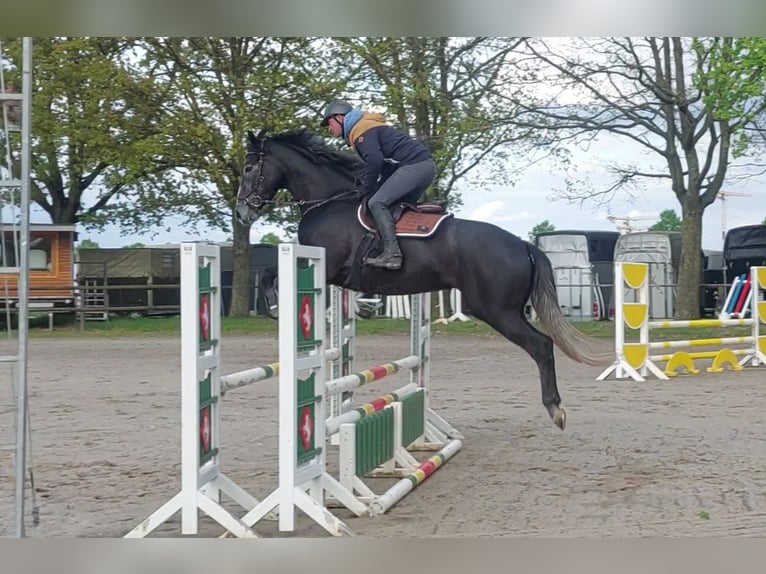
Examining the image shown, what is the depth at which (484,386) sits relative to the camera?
1060cm

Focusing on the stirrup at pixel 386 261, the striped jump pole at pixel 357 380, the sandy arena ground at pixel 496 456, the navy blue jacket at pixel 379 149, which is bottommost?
the sandy arena ground at pixel 496 456

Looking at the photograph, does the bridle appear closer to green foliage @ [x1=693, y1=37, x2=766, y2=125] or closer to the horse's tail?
the horse's tail

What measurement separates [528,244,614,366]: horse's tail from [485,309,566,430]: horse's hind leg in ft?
0.30

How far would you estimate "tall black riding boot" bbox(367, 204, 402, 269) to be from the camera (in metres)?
6.00

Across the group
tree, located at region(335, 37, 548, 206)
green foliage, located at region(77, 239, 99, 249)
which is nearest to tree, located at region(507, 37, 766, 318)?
tree, located at region(335, 37, 548, 206)

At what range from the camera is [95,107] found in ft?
65.8

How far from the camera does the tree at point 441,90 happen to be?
61.5 ft

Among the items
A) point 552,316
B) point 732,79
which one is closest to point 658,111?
point 732,79

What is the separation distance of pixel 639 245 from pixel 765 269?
1130 cm

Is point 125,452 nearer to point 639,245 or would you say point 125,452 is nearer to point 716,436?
point 716,436

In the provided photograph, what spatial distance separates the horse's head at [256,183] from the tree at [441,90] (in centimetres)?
1228

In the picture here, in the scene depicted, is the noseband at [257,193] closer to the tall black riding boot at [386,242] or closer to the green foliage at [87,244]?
the tall black riding boot at [386,242]

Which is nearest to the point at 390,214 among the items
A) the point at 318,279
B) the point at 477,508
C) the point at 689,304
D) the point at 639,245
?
the point at 318,279

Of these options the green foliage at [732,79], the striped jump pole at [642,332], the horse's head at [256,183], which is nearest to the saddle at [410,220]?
the horse's head at [256,183]
